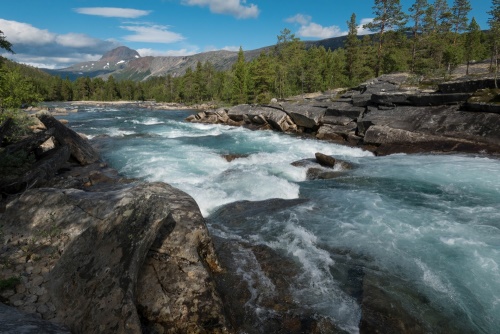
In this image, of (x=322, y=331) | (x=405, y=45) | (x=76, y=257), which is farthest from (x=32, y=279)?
(x=405, y=45)

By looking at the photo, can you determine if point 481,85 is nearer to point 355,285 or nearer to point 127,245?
point 355,285

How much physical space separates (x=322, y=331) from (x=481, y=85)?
31.1 metres

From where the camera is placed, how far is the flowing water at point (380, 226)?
6859mm

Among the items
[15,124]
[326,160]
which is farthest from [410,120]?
[15,124]

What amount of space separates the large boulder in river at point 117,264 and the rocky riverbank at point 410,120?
22.7 meters

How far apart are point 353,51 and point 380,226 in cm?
6814

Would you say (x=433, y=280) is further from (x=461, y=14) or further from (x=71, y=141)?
(x=461, y=14)

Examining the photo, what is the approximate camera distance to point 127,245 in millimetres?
5461

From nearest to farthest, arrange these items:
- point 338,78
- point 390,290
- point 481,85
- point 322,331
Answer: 1. point 322,331
2. point 390,290
3. point 481,85
4. point 338,78

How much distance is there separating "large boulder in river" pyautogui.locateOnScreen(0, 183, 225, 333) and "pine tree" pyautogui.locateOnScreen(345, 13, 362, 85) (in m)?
66.9

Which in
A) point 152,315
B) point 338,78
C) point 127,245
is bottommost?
point 152,315

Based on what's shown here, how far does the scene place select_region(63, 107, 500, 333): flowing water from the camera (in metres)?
6.86

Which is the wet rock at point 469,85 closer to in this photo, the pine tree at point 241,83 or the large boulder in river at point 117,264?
the large boulder in river at point 117,264

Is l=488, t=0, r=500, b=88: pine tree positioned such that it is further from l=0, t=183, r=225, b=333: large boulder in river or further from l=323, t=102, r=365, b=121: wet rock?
l=0, t=183, r=225, b=333: large boulder in river
